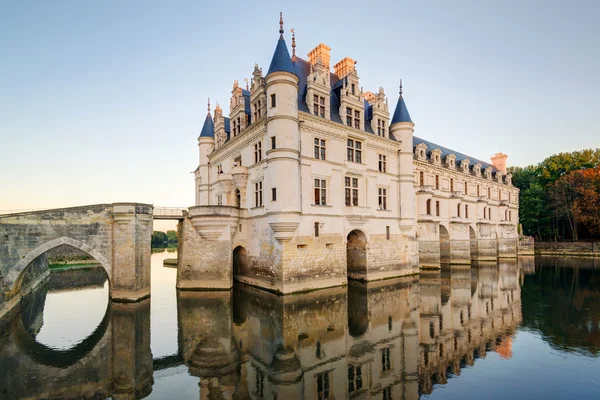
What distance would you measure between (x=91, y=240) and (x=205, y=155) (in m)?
16.1

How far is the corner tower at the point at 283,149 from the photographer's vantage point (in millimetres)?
21016

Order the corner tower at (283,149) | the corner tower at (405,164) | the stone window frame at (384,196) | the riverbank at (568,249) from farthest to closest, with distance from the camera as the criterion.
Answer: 1. the riverbank at (568,249)
2. the corner tower at (405,164)
3. the stone window frame at (384,196)
4. the corner tower at (283,149)

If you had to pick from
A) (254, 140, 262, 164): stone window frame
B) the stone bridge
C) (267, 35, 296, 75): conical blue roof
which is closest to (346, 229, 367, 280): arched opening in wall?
(254, 140, 262, 164): stone window frame

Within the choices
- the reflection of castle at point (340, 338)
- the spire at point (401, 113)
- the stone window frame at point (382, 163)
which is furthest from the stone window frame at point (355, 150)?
the reflection of castle at point (340, 338)

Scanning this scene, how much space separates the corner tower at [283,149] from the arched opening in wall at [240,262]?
5565 millimetres

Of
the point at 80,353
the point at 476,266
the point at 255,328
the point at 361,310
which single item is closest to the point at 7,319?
the point at 80,353

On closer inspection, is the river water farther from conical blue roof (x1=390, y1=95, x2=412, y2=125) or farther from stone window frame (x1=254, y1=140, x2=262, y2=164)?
conical blue roof (x1=390, y1=95, x2=412, y2=125)

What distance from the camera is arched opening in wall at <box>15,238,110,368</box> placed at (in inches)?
505

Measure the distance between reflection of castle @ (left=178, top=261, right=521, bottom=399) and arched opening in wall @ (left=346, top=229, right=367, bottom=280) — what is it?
106 inches

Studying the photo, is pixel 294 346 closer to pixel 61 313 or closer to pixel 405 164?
pixel 61 313

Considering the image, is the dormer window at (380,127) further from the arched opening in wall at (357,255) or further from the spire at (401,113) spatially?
the arched opening in wall at (357,255)

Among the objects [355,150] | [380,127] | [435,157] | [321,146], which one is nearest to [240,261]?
[321,146]

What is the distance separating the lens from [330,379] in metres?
A: 10.2

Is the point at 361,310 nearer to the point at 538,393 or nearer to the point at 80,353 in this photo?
the point at 538,393
